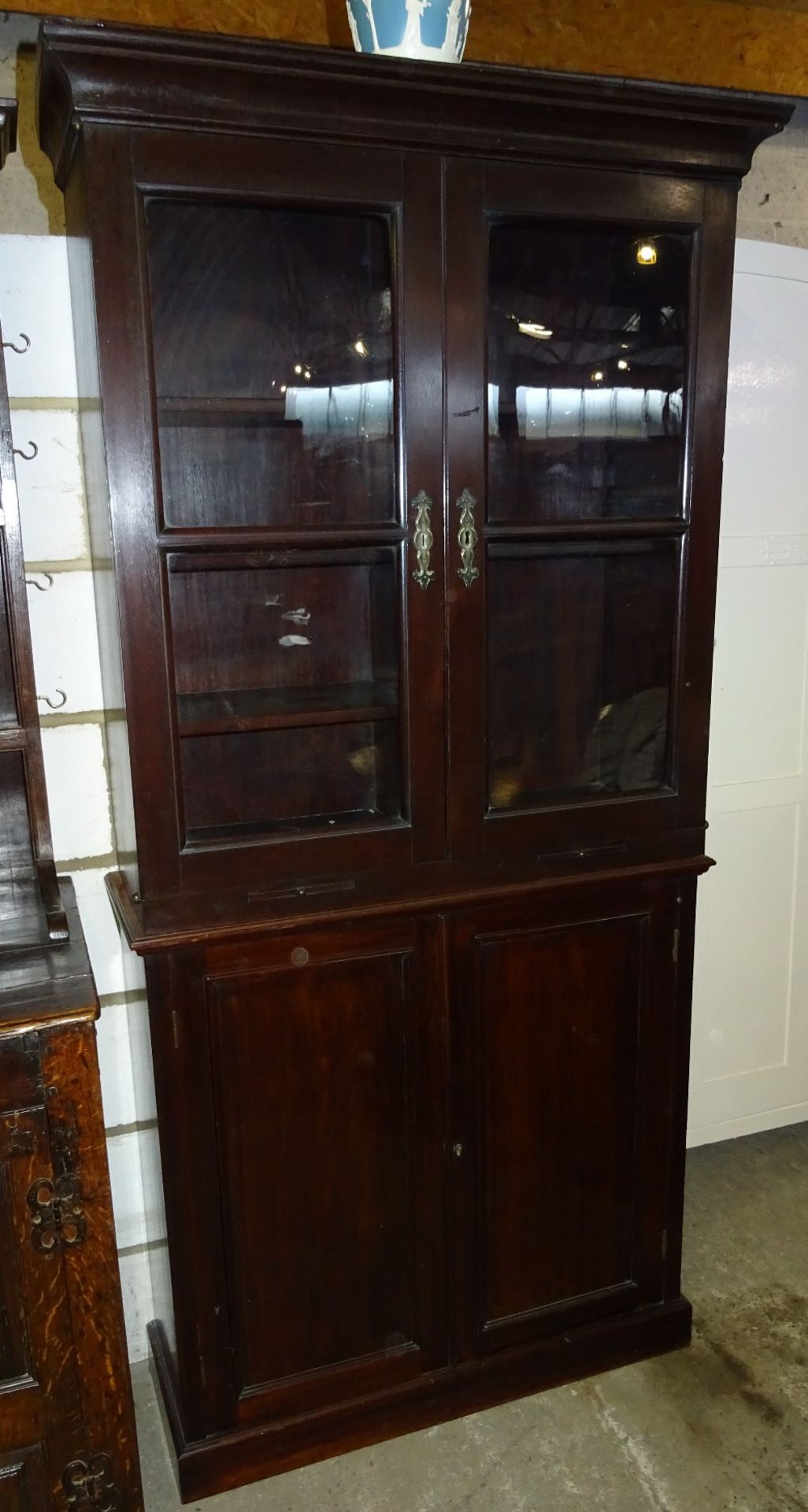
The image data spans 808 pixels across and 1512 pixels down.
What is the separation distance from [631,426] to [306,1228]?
1400mm

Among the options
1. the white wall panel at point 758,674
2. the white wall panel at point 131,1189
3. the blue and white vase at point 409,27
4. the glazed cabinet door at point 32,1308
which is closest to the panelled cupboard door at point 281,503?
the blue and white vase at point 409,27

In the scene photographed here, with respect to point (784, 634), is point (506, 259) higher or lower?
higher

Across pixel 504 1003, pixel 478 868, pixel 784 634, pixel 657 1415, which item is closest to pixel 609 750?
pixel 478 868

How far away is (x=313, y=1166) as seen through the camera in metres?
1.69

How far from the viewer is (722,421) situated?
1.69m

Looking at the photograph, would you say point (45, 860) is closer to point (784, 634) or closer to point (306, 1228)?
point (306, 1228)

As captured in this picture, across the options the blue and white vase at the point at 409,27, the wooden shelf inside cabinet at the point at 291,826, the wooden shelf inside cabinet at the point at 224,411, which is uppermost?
the blue and white vase at the point at 409,27

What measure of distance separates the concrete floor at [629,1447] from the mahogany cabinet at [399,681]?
0.05 metres

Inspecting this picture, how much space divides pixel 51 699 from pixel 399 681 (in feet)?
1.95

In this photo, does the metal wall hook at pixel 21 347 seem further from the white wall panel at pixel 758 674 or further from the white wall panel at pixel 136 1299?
the white wall panel at pixel 136 1299

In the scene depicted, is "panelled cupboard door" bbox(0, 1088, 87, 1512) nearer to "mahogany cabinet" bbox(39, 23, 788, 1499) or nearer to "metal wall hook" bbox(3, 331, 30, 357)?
"mahogany cabinet" bbox(39, 23, 788, 1499)

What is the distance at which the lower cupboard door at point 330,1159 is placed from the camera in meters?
1.62

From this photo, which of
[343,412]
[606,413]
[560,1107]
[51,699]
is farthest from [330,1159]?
[606,413]

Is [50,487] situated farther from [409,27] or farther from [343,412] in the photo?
[409,27]
